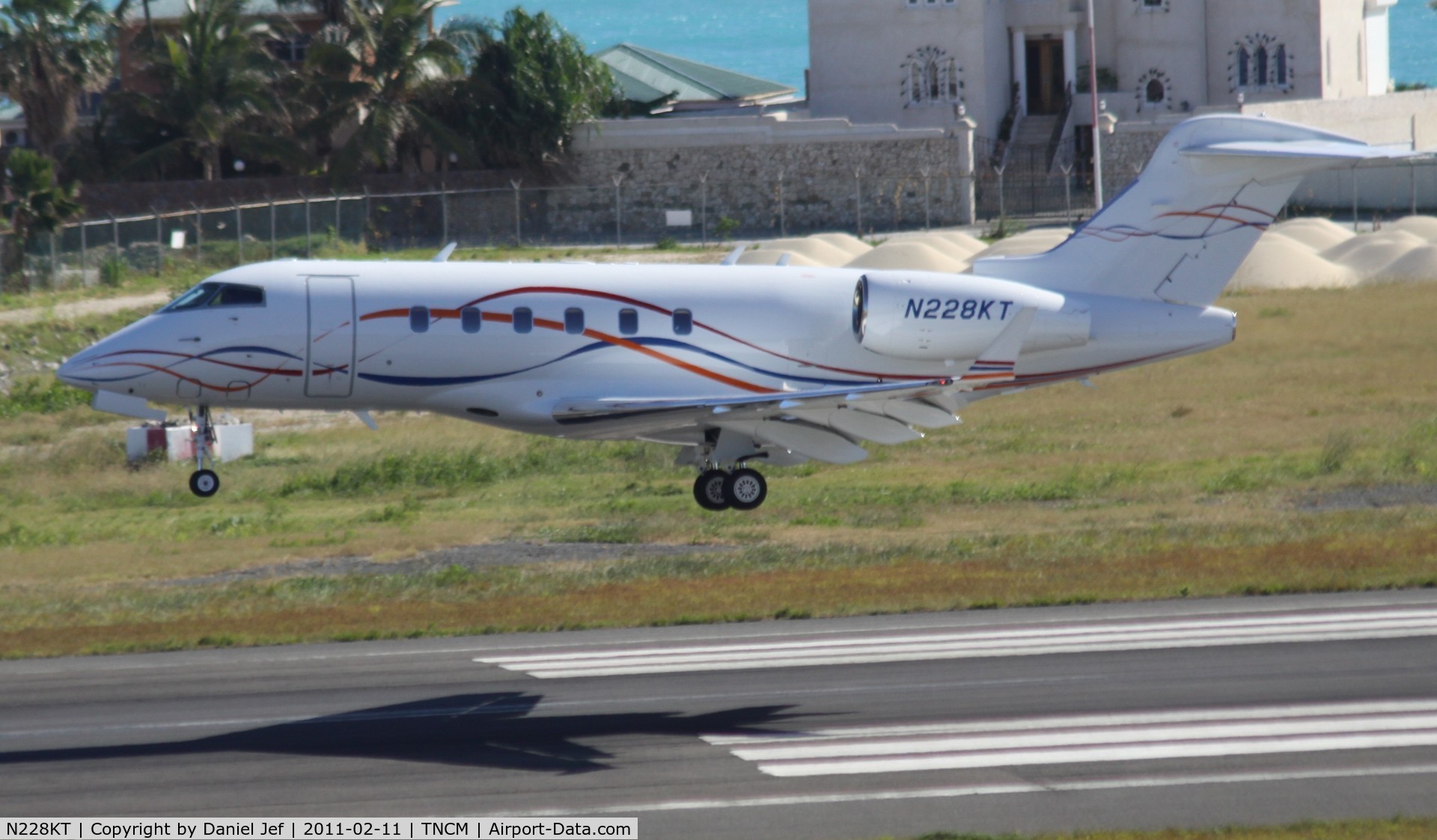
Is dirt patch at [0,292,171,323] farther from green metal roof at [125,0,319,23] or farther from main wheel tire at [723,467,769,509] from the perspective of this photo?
main wheel tire at [723,467,769,509]

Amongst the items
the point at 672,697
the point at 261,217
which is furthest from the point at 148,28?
the point at 672,697

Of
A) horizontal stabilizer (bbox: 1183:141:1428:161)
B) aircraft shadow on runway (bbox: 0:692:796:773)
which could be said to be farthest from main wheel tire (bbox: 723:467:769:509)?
horizontal stabilizer (bbox: 1183:141:1428:161)

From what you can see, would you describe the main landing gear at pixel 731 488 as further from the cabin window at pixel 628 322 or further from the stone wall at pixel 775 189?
the stone wall at pixel 775 189

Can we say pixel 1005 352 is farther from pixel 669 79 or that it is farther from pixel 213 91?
pixel 669 79

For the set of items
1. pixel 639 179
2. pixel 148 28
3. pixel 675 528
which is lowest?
pixel 675 528

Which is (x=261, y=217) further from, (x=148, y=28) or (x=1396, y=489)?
(x=1396, y=489)

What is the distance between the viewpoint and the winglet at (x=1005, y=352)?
75.2 ft

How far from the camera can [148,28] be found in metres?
79.2

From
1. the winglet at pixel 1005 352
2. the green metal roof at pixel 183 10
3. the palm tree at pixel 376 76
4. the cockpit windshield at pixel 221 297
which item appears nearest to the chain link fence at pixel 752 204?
the palm tree at pixel 376 76

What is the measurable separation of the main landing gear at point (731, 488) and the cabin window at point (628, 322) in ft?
8.41

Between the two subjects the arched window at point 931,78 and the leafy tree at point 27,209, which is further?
the arched window at point 931,78

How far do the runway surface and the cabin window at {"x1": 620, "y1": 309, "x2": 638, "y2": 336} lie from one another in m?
4.55

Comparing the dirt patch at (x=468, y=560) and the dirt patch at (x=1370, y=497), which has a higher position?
the dirt patch at (x=1370, y=497)

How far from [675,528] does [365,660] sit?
11.4 m
